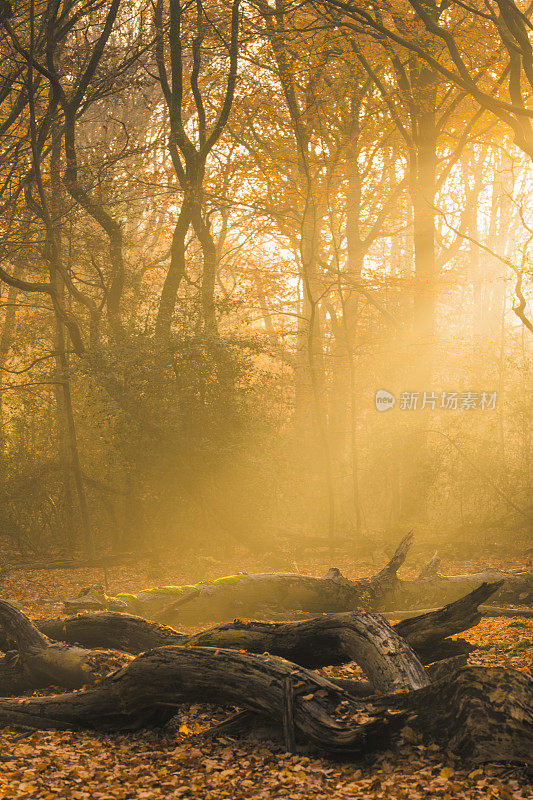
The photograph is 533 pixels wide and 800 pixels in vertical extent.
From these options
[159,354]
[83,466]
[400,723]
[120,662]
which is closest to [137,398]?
[159,354]

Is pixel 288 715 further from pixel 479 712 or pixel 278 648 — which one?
pixel 479 712

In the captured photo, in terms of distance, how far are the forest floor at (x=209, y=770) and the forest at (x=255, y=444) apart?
0.8 inches

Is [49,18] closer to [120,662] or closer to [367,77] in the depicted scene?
[367,77]

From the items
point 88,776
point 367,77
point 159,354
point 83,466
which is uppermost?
point 367,77

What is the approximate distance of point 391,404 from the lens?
1577cm

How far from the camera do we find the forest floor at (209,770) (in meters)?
3.81

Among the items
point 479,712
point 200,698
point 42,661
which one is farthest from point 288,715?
point 42,661

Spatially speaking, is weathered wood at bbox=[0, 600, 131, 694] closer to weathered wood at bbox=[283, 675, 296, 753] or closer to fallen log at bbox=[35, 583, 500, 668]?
fallen log at bbox=[35, 583, 500, 668]

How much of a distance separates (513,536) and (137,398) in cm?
759

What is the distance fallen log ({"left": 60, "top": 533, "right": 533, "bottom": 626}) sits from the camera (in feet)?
27.1

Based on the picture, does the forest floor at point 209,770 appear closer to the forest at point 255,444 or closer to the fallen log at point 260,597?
the forest at point 255,444

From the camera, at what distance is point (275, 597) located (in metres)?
8.46

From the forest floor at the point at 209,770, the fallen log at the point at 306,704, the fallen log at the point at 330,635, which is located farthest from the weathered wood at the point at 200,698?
the fallen log at the point at 330,635

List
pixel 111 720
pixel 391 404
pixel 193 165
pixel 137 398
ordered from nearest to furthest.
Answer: pixel 111 720 < pixel 137 398 < pixel 193 165 < pixel 391 404
